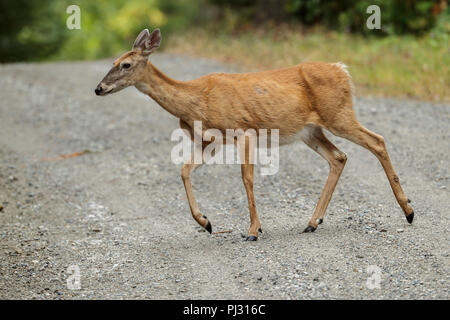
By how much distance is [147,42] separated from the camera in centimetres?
640

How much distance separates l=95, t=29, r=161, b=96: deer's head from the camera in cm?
626

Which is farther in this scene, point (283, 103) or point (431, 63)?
point (431, 63)

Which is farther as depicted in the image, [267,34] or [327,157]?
[267,34]

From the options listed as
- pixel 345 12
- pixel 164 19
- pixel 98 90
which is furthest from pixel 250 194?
pixel 164 19

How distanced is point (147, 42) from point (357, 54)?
27.2ft

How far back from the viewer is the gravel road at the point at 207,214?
5566mm

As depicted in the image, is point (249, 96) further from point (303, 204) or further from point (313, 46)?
point (313, 46)

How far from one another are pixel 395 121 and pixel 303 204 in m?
3.27

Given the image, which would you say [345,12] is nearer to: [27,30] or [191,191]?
[27,30]

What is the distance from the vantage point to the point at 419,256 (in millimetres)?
5770

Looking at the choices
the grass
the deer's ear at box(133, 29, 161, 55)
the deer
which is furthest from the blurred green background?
the deer's ear at box(133, 29, 161, 55)

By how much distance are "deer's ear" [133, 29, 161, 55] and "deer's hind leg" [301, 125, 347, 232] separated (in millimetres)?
1629

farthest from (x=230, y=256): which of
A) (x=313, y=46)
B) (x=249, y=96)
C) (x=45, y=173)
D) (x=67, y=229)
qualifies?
(x=313, y=46)

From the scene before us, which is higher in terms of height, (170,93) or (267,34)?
(170,93)
